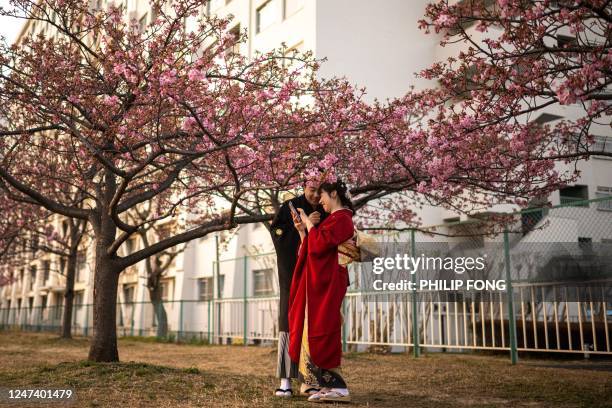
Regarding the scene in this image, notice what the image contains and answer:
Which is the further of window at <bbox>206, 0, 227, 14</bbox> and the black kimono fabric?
window at <bbox>206, 0, 227, 14</bbox>

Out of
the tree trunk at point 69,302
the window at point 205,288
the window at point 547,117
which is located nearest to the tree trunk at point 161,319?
the window at point 205,288

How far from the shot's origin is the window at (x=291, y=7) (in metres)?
22.9

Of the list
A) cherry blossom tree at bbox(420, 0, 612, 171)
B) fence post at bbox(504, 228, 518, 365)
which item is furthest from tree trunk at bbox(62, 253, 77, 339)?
cherry blossom tree at bbox(420, 0, 612, 171)

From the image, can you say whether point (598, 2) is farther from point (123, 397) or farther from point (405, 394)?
point (123, 397)

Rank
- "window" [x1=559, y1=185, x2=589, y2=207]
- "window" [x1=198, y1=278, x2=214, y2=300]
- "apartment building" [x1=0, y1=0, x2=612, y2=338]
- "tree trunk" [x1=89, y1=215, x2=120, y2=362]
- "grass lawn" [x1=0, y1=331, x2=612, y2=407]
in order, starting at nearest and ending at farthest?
"grass lawn" [x1=0, y1=331, x2=612, y2=407]
"tree trunk" [x1=89, y1=215, x2=120, y2=362]
"apartment building" [x1=0, y1=0, x2=612, y2=338]
"window" [x1=559, y1=185, x2=589, y2=207]
"window" [x1=198, y1=278, x2=214, y2=300]

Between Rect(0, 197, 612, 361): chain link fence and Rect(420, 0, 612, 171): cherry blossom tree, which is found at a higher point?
Rect(420, 0, 612, 171): cherry blossom tree

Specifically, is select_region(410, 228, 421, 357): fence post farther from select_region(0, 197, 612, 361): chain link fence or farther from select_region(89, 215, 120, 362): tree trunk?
select_region(89, 215, 120, 362): tree trunk

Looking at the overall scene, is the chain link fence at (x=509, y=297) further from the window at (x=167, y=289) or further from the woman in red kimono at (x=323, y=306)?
the window at (x=167, y=289)

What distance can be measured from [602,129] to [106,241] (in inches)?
754

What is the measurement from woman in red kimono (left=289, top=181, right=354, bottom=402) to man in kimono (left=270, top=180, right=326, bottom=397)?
25 centimetres

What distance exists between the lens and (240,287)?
2389cm

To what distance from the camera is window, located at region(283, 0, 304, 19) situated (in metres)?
22.9

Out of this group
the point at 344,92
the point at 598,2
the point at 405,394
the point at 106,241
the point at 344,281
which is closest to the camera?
the point at 598,2

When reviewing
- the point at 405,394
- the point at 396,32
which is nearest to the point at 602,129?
the point at 396,32
